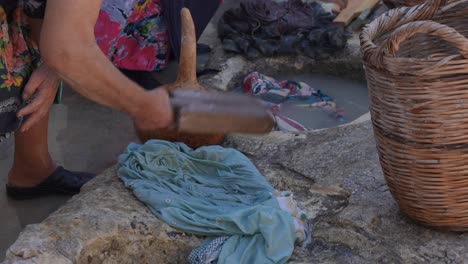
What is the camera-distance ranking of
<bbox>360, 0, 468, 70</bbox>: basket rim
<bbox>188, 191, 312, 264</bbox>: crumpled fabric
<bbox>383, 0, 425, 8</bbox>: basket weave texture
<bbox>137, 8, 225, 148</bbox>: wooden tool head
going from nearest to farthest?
<bbox>360, 0, 468, 70</bbox>: basket rim, <bbox>188, 191, 312, 264</bbox>: crumpled fabric, <bbox>137, 8, 225, 148</bbox>: wooden tool head, <bbox>383, 0, 425, 8</bbox>: basket weave texture

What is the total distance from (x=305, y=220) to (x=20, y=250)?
110 cm

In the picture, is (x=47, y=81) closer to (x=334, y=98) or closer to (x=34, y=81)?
(x=34, y=81)

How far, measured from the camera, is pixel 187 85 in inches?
146

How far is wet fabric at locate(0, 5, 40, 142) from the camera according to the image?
273 centimetres

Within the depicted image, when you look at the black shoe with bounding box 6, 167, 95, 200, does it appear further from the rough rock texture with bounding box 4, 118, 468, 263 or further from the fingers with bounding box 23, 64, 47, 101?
the fingers with bounding box 23, 64, 47, 101

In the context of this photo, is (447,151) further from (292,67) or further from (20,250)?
(292,67)

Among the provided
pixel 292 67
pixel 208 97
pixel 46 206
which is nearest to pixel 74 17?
pixel 208 97

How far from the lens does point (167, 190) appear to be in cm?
314

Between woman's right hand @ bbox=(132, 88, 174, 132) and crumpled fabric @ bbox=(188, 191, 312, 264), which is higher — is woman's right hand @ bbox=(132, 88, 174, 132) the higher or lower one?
the higher one

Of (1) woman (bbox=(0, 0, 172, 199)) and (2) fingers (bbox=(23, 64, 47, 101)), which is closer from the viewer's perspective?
(1) woman (bbox=(0, 0, 172, 199))

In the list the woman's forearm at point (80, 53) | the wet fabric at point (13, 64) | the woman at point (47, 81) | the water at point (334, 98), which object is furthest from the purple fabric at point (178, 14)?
the woman's forearm at point (80, 53)

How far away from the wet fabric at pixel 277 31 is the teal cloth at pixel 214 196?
1.74 m

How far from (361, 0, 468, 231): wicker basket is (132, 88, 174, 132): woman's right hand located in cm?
78

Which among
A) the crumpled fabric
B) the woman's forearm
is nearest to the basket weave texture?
the crumpled fabric
